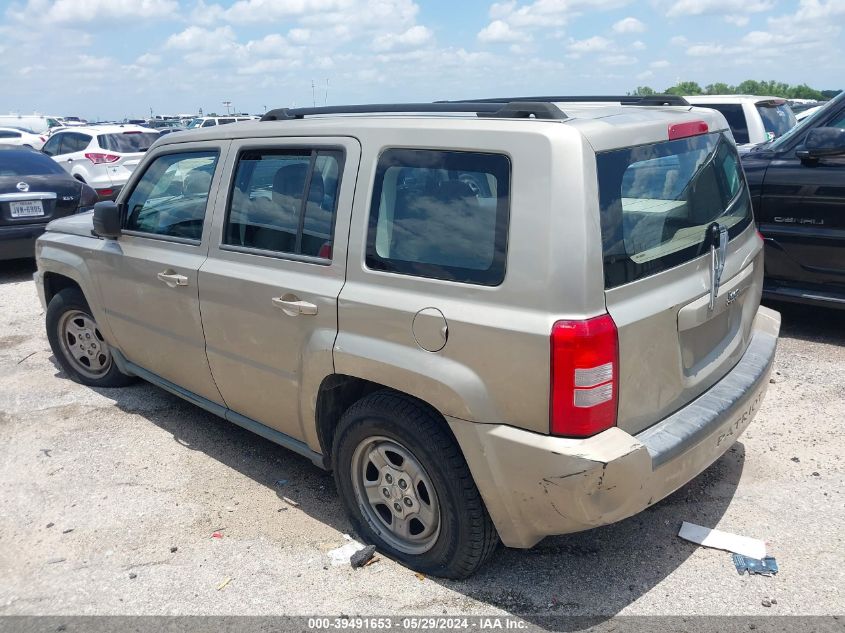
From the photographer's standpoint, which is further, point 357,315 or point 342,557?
point 342,557

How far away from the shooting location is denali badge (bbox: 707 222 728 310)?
9.73 feet

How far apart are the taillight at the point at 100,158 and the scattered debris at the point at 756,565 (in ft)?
47.0

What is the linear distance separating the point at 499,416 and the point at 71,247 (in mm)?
3589

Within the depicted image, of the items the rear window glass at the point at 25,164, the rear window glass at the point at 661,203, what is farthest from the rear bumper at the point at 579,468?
the rear window glass at the point at 25,164

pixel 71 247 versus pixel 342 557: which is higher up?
pixel 71 247

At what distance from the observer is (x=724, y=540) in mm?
3266

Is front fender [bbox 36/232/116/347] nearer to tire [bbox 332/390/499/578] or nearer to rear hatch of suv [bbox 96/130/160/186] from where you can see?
tire [bbox 332/390/499/578]

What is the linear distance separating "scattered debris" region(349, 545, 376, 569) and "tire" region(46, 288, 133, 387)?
2785mm

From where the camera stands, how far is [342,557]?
329cm

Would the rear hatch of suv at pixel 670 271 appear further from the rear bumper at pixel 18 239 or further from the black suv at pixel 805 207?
the rear bumper at pixel 18 239

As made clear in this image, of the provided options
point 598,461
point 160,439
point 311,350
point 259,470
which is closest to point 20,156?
point 160,439

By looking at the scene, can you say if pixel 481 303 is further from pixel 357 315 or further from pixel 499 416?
pixel 357 315

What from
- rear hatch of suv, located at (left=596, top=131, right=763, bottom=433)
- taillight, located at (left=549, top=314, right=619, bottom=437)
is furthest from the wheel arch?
rear hatch of suv, located at (left=596, top=131, right=763, bottom=433)

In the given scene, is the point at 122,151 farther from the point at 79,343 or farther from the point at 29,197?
the point at 79,343
